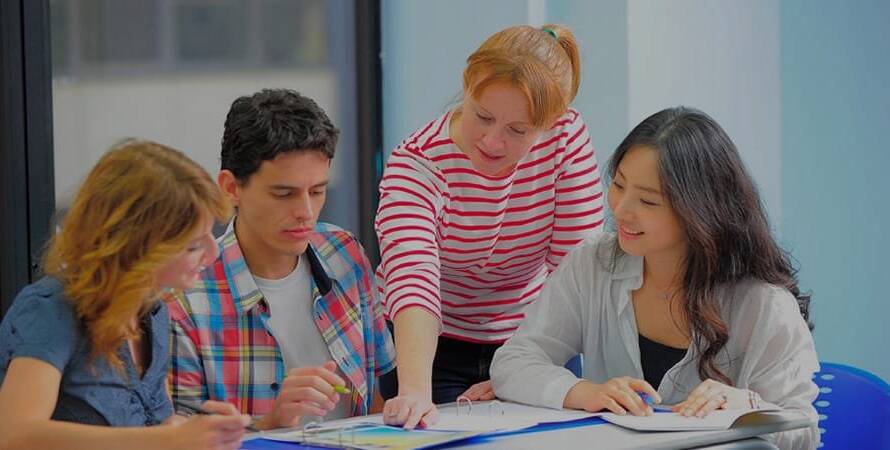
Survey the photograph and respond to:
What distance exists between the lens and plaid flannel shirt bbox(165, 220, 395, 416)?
1.99 m

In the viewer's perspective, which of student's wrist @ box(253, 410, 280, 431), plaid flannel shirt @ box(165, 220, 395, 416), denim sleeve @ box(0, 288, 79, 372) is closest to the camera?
denim sleeve @ box(0, 288, 79, 372)

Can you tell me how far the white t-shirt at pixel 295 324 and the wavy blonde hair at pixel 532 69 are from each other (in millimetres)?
427

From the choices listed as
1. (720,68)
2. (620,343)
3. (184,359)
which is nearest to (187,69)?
(720,68)

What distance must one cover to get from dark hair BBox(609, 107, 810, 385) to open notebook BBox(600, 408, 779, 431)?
20 cm

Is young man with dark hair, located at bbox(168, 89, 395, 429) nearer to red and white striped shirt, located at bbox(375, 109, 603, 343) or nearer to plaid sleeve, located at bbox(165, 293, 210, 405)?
plaid sleeve, located at bbox(165, 293, 210, 405)

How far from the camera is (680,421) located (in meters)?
1.82

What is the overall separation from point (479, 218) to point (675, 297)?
36 cm

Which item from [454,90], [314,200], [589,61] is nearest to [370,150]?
[454,90]

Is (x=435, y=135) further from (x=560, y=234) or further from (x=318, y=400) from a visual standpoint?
(x=318, y=400)

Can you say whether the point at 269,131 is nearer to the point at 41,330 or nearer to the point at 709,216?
the point at 41,330

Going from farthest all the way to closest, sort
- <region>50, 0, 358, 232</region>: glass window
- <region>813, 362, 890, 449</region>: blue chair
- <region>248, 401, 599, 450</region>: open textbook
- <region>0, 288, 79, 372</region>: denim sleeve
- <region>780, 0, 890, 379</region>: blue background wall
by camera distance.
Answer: <region>50, 0, 358, 232</region>: glass window → <region>780, 0, 890, 379</region>: blue background wall → <region>813, 362, 890, 449</region>: blue chair → <region>248, 401, 599, 450</region>: open textbook → <region>0, 288, 79, 372</region>: denim sleeve

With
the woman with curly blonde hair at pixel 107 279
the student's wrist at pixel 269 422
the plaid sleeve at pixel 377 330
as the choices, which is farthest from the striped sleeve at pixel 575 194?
the woman with curly blonde hair at pixel 107 279

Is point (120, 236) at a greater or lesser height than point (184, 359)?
greater

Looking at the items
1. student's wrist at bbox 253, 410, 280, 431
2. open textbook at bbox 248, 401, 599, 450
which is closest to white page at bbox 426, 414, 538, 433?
open textbook at bbox 248, 401, 599, 450
